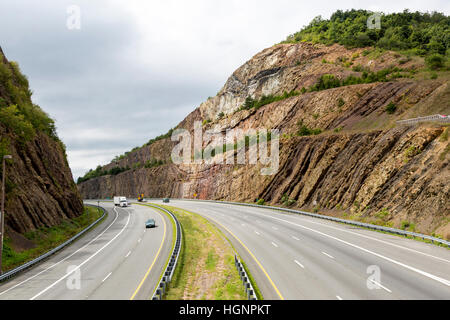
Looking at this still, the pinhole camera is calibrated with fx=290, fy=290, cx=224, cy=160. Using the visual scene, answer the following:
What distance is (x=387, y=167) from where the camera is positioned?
31.9m

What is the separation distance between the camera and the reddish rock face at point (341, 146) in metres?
27.9

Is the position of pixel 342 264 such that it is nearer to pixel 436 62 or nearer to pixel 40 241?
pixel 40 241

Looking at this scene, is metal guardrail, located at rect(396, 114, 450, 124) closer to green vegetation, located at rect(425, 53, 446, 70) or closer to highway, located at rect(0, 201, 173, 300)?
green vegetation, located at rect(425, 53, 446, 70)

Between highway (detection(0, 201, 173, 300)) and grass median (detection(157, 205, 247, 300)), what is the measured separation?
1308 millimetres

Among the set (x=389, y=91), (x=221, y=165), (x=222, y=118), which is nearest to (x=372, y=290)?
(x=389, y=91)

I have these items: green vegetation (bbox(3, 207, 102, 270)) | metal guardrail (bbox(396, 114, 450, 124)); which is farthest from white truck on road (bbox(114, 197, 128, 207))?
metal guardrail (bbox(396, 114, 450, 124))

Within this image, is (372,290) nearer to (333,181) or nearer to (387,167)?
(387,167)

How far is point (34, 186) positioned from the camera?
3397cm

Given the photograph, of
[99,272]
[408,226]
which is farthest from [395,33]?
[99,272]

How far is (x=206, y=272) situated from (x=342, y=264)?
802 cm

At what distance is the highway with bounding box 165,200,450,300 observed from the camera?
1295 cm

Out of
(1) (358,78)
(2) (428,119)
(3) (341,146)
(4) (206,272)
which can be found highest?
(1) (358,78)

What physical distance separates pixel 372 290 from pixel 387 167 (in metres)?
22.7

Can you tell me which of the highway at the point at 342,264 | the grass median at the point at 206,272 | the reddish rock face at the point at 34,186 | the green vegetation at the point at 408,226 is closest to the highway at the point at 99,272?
the grass median at the point at 206,272
